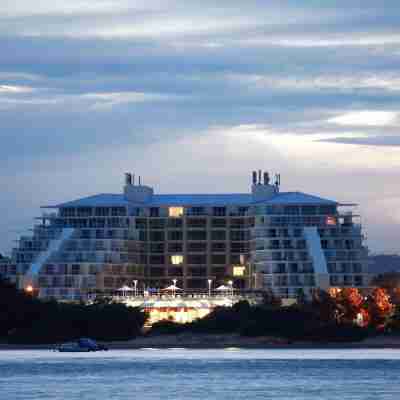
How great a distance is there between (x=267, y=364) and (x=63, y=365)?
846 inches

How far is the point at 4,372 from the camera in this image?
597 feet

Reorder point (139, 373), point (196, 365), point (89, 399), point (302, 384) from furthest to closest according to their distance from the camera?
point (196, 365)
point (139, 373)
point (302, 384)
point (89, 399)

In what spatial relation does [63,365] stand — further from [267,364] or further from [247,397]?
[247,397]

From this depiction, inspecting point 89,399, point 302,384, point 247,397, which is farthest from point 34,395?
point 302,384

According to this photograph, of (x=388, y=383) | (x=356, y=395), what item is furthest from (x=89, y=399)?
(x=388, y=383)

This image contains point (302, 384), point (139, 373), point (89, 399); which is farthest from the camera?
point (139, 373)

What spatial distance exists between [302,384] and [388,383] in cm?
757

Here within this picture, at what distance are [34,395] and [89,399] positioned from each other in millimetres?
5822

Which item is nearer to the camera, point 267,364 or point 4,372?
point 4,372

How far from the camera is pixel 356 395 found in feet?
489

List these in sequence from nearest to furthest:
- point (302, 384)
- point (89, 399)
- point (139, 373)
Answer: point (89, 399), point (302, 384), point (139, 373)

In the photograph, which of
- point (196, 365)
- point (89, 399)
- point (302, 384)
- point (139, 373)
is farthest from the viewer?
point (196, 365)

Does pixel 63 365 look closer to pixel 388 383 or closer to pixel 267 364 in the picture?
pixel 267 364

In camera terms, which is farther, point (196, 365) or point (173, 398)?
point (196, 365)
